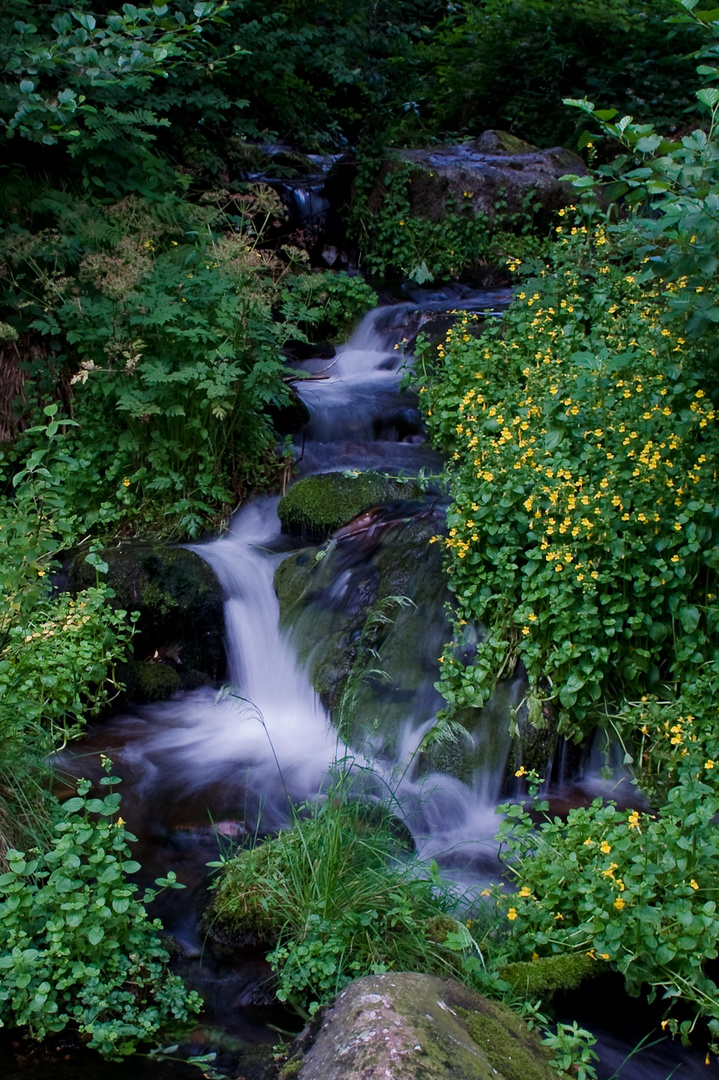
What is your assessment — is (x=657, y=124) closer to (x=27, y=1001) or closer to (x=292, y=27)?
(x=292, y=27)

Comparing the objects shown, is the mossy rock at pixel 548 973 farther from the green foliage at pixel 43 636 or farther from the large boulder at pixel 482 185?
the large boulder at pixel 482 185

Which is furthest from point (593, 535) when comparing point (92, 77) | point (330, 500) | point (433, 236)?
point (433, 236)

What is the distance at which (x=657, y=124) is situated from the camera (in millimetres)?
11148

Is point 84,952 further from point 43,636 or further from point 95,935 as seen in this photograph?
point 43,636

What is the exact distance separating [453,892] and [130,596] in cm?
287

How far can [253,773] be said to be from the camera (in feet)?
15.0

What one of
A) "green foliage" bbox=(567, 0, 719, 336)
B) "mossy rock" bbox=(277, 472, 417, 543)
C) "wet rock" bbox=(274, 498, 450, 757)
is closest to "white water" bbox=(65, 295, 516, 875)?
"wet rock" bbox=(274, 498, 450, 757)

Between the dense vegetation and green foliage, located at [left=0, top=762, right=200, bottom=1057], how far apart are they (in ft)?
0.04

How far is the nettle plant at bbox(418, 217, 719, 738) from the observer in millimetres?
4273

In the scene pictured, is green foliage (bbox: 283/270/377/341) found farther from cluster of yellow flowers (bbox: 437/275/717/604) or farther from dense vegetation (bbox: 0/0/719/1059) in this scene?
cluster of yellow flowers (bbox: 437/275/717/604)

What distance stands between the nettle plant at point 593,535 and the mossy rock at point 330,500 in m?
1.05

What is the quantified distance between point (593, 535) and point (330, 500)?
228 cm

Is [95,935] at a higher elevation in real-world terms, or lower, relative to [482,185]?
lower

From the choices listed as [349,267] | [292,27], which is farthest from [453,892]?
[292,27]
